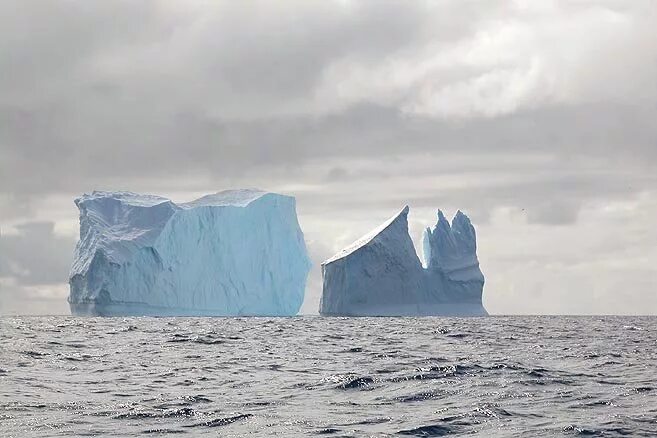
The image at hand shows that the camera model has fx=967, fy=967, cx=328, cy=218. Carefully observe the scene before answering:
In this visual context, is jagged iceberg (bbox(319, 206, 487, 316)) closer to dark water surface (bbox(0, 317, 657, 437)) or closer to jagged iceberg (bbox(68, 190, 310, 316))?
jagged iceberg (bbox(68, 190, 310, 316))

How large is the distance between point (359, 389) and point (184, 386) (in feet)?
11.9

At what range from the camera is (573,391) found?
721 inches

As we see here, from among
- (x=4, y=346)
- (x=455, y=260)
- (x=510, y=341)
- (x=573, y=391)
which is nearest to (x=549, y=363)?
(x=573, y=391)

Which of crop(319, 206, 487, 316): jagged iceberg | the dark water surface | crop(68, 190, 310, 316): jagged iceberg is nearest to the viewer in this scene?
the dark water surface

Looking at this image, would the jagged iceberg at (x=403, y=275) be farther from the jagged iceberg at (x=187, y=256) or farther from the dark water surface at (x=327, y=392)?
the dark water surface at (x=327, y=392)

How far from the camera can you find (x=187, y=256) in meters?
Answer: 72.4

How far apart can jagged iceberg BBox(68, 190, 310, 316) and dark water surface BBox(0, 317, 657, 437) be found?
38.9m

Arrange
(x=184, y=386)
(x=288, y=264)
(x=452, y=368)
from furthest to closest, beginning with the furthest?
(x=288, y=264) < (x=452, y=368) < (x=184, y=386)

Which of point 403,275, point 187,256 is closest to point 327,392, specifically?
point 403,275

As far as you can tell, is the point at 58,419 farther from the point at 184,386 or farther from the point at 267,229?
the point at 267,229

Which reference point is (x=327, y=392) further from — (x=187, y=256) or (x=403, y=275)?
(x=187, y=256)

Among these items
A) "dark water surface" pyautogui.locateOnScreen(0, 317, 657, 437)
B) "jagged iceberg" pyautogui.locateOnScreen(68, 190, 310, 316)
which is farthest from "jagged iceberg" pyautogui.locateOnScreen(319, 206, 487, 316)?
"dark water surface" pyautogui.locateOnScreen(0, 317, 657, 437)

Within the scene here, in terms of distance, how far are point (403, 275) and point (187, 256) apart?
16.4 m

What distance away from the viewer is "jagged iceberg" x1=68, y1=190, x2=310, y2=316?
69688 millimetres
